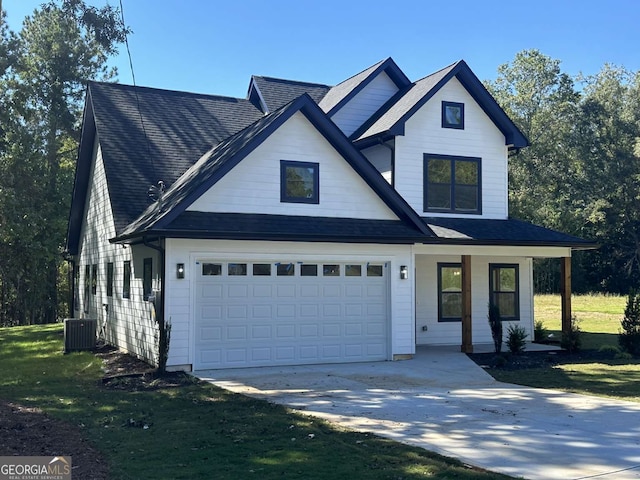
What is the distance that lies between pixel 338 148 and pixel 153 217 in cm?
459

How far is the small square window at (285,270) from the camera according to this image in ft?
46.5

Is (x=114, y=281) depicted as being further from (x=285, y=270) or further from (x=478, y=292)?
(x=478, y=292)

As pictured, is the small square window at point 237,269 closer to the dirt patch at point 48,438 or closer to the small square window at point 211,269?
the small square window at point 211,269

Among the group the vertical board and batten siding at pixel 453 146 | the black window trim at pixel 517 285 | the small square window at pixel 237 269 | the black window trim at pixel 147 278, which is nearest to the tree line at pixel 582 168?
the black window trim at pixel 517 285

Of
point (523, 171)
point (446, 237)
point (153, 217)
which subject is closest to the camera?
point (153, 217)

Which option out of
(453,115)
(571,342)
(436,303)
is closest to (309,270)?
(436,303)

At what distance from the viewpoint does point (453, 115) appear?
18.9 meters

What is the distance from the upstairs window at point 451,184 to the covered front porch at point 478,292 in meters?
1.50

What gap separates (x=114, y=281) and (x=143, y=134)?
4.24m

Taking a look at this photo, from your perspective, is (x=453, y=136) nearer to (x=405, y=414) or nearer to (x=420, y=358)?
(x=420, y=358)

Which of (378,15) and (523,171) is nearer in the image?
(378,15)

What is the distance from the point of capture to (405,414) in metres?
9.09

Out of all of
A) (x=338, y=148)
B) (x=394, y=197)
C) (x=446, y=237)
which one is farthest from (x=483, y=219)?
(x=338, y=148)

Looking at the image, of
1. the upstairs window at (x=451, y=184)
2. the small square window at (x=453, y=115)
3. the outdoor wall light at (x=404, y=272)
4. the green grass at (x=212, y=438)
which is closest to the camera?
the green grass at (x=212, y=438)
